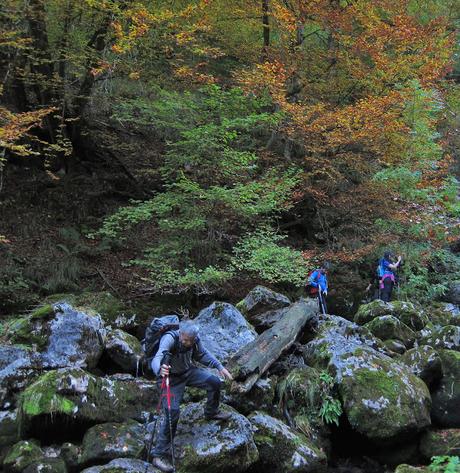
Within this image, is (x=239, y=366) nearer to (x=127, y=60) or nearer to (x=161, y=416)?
(x=161, y=416)

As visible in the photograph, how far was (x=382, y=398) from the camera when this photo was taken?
6.52 metres

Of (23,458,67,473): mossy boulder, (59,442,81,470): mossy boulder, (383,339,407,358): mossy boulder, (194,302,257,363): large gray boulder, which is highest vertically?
(23,458,67,473): mossy boulder

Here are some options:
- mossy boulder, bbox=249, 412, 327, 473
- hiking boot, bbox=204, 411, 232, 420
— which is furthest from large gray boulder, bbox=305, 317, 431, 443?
hiking boot, bbox=204, 411, 232, 420

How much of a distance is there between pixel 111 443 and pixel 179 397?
1094mm

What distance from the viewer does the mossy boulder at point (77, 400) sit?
5.80m

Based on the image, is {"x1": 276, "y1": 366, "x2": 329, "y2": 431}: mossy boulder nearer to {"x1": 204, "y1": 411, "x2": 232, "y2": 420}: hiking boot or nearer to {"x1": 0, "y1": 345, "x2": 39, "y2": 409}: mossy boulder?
{"x1": 204, "y1": 411, "x2": 232, "y2": 420}: hiking boot

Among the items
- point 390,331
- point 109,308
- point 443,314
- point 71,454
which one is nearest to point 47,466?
point 71,454

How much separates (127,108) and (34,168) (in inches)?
173

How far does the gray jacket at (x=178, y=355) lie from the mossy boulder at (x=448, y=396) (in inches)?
150

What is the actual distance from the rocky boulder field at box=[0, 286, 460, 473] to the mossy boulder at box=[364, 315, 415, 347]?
26 cm

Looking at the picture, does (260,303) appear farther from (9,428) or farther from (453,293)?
(453,293)

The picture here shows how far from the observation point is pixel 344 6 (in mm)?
15719

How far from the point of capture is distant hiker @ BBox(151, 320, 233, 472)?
5.13 metres

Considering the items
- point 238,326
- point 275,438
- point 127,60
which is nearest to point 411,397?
point 275,438
